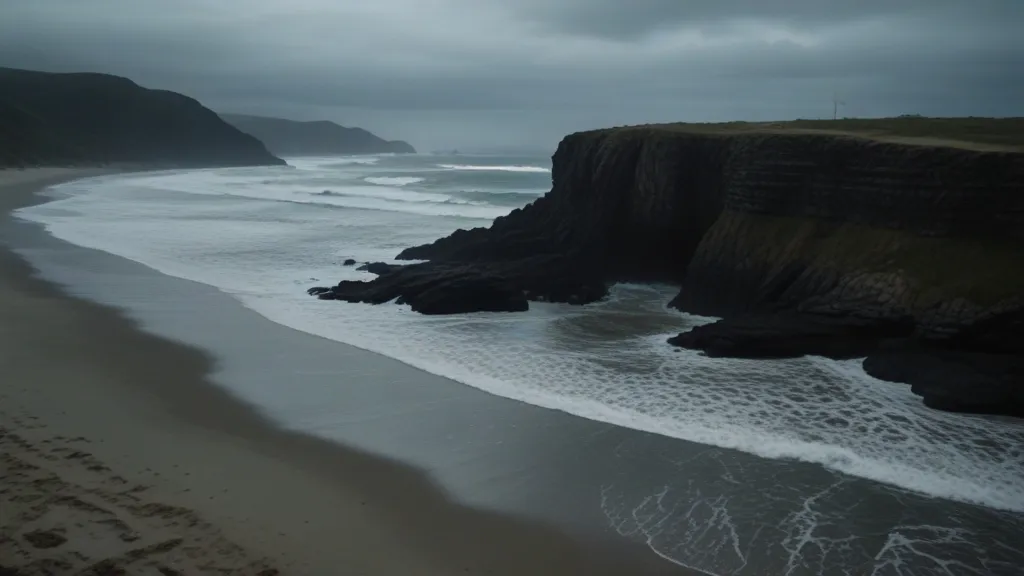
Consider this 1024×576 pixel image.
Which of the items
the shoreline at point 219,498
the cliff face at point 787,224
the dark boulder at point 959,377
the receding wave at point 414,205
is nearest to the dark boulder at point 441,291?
the cliff face at point 787,224

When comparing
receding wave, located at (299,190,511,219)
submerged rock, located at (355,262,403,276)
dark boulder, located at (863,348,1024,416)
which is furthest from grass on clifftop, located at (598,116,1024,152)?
receding wave, located at (299,190,511,219)

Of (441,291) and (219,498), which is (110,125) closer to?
(441,291)

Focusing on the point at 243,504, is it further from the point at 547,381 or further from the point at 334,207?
the point at 334,207

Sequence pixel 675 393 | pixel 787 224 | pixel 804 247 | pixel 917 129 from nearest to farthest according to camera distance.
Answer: pixel 675 393 → pixel 804 247 → pixel 787 224 → pixel 917 129

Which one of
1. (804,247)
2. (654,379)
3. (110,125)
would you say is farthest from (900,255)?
(110,125)

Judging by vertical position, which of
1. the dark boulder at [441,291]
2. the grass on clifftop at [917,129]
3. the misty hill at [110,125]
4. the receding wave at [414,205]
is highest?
the misty hill at [110,125]

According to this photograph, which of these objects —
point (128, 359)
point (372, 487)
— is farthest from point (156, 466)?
point (128, 359)

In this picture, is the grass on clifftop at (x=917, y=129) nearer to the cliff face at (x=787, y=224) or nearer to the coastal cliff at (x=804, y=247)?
the coastal cliff at (x=804, y=247)
